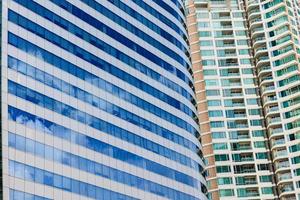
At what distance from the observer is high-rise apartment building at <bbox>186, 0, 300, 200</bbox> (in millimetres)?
127500

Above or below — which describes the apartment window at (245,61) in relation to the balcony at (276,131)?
above

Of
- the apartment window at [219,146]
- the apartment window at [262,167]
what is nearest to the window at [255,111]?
the apartment window at [219,146]

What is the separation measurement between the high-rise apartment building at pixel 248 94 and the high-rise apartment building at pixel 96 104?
3432 cm

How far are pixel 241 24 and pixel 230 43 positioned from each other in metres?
6.99

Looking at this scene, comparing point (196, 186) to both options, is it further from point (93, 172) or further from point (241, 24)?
point (241, 24)

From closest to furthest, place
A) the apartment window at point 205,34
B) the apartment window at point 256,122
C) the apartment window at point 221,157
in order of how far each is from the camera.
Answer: the apartment window at point 221,157 → the apartment window at point 256,122 → the apartment window at point 205,34

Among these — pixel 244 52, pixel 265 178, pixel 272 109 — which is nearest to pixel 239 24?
pixel 244 52

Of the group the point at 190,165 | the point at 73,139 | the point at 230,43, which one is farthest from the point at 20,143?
the point at 230,43

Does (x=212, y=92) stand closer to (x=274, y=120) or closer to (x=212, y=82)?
(x=212, y=82)

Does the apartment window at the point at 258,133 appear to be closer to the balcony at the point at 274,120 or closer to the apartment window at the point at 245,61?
the balcony at the point at 274,120

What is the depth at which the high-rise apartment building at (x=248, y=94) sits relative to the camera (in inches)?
5020

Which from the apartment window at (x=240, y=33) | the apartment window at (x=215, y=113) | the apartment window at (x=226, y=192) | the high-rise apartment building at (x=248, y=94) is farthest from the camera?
the apartment window at (x=240, y=33)

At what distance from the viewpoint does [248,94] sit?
14038 cm

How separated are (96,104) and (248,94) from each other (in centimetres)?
6890
